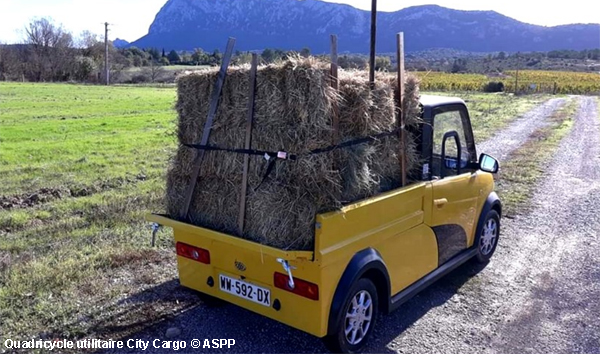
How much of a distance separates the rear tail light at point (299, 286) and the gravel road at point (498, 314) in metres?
0.64

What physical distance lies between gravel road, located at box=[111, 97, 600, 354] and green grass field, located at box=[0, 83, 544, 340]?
600 millimetres

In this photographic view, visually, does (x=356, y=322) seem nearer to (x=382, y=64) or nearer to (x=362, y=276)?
(x=362, y=276)

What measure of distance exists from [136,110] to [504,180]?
20534mm

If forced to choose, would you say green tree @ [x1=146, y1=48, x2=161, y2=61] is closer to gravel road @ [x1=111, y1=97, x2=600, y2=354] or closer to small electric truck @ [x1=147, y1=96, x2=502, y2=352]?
gravel road @ [x1=111, y1=97, x2=600, y2=354]

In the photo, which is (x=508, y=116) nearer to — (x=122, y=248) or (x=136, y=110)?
(x=136, y=110)

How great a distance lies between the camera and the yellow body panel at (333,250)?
3.40 m

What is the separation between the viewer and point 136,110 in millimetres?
25891

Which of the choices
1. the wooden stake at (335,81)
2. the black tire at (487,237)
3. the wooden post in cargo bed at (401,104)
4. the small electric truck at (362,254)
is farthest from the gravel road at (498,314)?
the wooden stake at (335,81)

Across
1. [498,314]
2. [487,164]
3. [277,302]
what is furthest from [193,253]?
[487,164]

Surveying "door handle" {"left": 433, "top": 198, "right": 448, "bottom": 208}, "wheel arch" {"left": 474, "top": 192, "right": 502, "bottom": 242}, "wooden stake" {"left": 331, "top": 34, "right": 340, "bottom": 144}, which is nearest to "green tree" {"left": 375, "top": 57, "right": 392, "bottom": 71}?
"wooden stake" {"left": 331, "top": 34, "right": 340, "bottom": 144}

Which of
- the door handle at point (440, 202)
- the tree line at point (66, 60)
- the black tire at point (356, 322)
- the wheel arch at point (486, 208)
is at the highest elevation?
the tree line at point (66, 60)

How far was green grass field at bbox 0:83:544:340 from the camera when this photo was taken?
4211mm

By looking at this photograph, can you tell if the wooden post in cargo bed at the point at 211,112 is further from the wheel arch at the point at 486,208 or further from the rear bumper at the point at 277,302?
the wheel arch at the point at 486,208

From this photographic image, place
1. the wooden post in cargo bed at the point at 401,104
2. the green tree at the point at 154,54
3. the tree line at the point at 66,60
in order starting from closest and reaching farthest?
1. the wooden post in cargo bed at the point at 401,104
2. the tree line at the point at 66,60
3. the green tree at the point at 154,54
